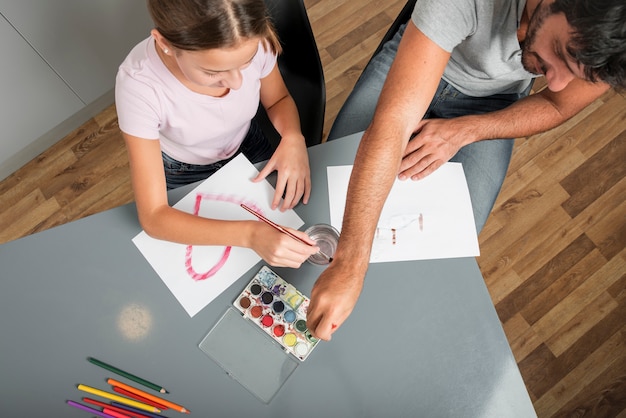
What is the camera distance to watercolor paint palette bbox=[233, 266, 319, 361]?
85 centimetres

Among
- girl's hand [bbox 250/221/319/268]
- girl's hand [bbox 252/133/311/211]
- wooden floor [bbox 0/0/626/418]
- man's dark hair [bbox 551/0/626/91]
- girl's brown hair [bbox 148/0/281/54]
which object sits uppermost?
man's dark hair [bbox 551/0/626/91]

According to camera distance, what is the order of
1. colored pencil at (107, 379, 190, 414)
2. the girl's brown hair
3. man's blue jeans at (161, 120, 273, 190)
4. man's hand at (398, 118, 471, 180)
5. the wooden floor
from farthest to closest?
1. the wooden floor
2. man's blue jeans at (161, 120, 273, 190)
3. man's hand at (398, 118, 471, 180)
4. colored pencil at (107, 379, 190, 414)
5. the girl's brown hair

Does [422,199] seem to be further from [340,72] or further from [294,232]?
[340,72]

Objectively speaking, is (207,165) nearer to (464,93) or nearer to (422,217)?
(422,217)

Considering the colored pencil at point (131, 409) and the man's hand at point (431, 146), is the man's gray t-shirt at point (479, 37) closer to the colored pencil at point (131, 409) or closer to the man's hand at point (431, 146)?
the man's hand at point (431, 146)

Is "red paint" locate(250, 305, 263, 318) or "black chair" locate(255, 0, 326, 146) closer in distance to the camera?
"red paint" locate(250, 305, 263, 318)

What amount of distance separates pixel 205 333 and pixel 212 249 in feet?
0.54

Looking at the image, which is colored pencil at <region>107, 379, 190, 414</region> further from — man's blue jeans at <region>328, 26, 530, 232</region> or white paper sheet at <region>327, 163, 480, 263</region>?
man's blue jeans at <region>328, 26, 530, 232</region>

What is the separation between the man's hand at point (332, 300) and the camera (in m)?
0.80

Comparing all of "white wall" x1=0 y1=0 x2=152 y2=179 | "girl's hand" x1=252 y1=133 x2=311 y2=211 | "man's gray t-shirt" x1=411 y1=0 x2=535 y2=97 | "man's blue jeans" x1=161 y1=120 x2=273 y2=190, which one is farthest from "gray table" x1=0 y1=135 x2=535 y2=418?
"white wall" x1=0 y1=0 x2=152 y2=179

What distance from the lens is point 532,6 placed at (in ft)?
3.16

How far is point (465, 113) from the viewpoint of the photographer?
1327 mm

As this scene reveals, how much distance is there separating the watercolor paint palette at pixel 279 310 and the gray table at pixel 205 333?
0.07ft

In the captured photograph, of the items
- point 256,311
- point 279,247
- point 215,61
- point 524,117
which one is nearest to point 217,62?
point 215,61
